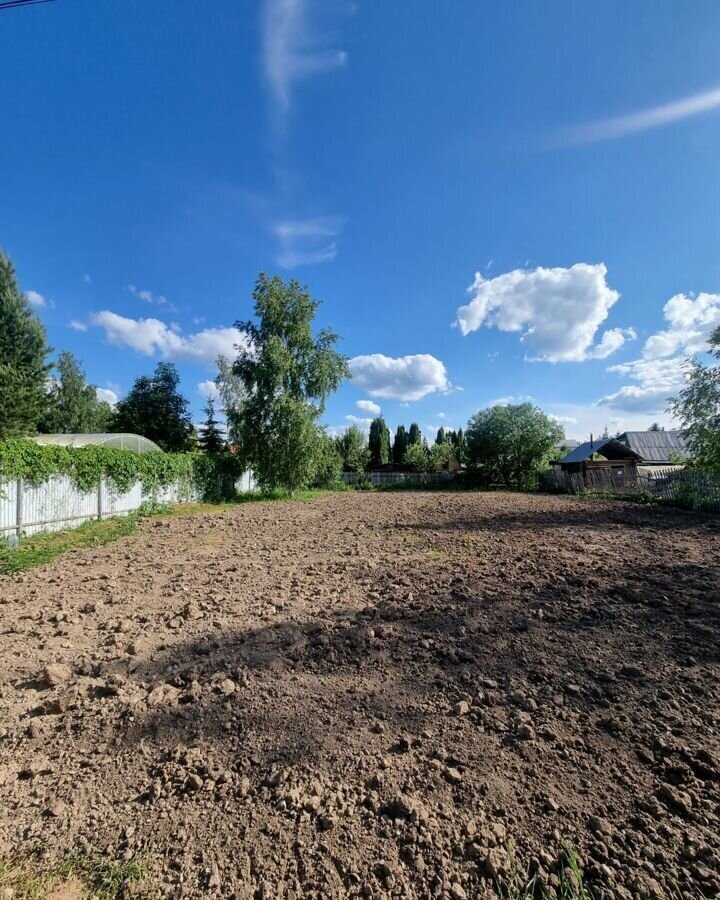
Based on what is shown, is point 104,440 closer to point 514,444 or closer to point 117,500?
point 117,500

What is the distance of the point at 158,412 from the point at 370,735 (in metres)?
35.5

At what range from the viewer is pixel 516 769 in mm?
1938

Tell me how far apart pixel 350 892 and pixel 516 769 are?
0.95m

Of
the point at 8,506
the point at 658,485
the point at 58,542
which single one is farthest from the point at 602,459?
the point at 8,506

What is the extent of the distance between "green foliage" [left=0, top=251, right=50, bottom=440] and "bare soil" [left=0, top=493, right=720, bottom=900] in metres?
18.0

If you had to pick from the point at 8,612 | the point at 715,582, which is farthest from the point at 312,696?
the point at 715,582

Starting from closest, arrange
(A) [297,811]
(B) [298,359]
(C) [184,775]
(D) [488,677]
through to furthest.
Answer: (A) [297,811] → (C) [184,775] → (D) [488,677] → (B) [298,359]

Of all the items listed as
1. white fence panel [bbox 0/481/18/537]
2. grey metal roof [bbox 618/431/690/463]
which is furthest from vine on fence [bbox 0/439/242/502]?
grey metal roof [bbox 618/431/690/463]

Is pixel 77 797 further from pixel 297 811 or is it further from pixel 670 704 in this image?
pixel 670 704

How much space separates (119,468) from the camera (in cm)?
1244

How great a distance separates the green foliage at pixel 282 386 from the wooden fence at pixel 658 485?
14447 millimetres

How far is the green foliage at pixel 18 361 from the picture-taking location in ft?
59.2

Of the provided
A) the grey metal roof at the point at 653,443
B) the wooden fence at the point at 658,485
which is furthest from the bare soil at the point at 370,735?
the grey metal roof at the point at 653,443

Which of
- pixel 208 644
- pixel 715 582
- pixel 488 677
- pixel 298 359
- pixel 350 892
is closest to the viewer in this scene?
pixel 350 892
